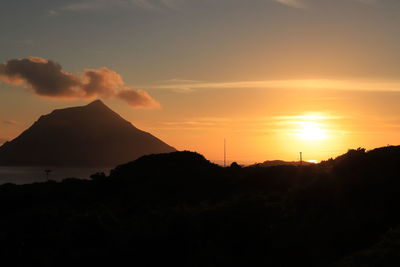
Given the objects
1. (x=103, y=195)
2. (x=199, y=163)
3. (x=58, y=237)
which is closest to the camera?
(x=58, y=237)

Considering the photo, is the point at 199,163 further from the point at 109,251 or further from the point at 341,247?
the point at 341,247

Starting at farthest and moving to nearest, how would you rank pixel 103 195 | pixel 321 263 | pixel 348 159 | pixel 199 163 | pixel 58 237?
pixel 199 163, pixel 103 195, pixel 348 159, pixel 58 237, pixel 321 263

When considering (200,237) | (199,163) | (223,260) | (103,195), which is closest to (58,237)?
(200,237)

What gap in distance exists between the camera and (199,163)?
5834 cm

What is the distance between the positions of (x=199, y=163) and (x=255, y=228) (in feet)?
105

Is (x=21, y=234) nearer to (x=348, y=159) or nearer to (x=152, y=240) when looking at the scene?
(x=152, y=240)

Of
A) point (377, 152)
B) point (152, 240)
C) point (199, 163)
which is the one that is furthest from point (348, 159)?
point (199, 163)

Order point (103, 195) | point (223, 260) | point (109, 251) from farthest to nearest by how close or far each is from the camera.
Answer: point (103, 195)
point (109, 251)
point (223, 260)

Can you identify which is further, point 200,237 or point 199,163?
point 199,163

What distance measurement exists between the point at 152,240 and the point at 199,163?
32.1 m

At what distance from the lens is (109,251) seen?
26234 mm

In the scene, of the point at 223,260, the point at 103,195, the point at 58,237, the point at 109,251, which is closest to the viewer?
the point at 223,260

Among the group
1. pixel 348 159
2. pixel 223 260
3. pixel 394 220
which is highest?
pixel 348 159

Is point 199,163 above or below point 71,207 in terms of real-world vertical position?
above
